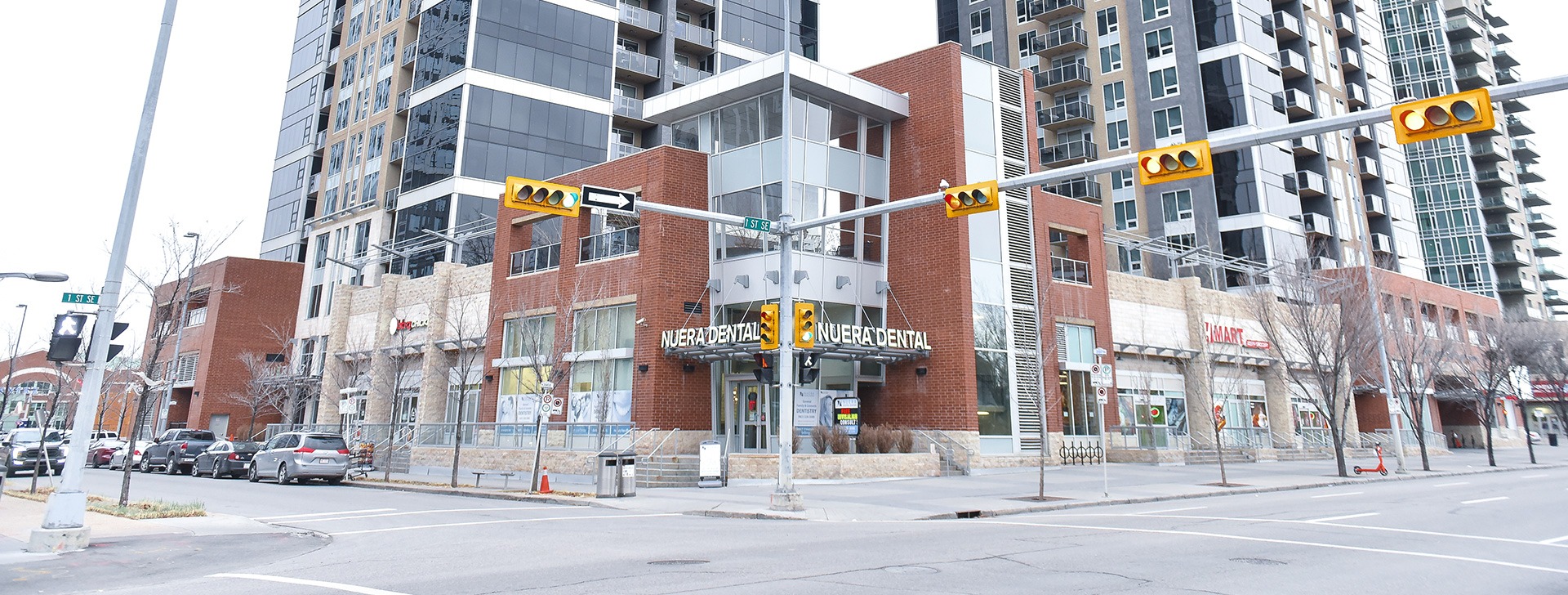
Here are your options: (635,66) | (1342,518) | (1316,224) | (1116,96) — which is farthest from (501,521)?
Result: (1316,224)

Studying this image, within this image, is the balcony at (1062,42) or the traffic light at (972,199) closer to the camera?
the traffic light at (972,199)

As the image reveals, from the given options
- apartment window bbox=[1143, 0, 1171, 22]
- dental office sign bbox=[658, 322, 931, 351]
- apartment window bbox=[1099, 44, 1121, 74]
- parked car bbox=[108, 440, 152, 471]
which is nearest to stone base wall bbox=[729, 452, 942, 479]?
dental office sign bbox=[658, 322, 931, 351]

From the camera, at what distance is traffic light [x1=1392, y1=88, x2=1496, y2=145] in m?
9.59

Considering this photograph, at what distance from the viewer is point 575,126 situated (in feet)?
162

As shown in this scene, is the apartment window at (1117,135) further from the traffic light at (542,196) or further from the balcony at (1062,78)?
the traffic light at (542,196)

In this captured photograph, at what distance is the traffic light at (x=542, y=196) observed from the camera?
14.3 meters

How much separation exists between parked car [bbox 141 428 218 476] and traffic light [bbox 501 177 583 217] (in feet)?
83.9

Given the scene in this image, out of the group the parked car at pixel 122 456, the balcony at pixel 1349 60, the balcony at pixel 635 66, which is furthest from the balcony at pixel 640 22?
the balcony at pixel 1349 60

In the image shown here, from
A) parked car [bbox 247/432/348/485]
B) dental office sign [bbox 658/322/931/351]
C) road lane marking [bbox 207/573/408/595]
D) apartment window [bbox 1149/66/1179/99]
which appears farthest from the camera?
apartment window [bbox 1149/66/1179/99]

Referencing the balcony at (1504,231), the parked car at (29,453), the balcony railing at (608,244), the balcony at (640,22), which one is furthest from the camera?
the balcony at (1504,231)

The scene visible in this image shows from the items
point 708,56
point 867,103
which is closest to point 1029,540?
point 867,103

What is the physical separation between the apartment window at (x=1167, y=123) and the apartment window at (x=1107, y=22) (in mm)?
6585

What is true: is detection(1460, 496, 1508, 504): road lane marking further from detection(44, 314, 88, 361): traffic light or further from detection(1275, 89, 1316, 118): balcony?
detection(1275, 89, 1316, 118): balcony

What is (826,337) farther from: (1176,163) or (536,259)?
(1176,163)
